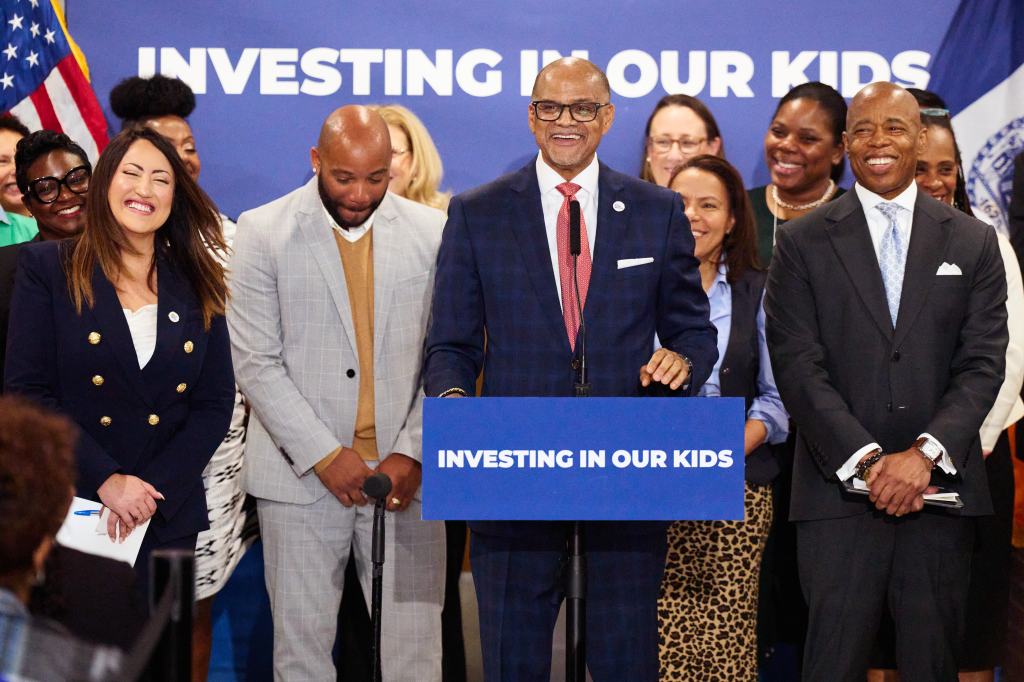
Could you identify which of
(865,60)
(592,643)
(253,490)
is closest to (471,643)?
(253,490)

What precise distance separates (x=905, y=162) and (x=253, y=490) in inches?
90.1

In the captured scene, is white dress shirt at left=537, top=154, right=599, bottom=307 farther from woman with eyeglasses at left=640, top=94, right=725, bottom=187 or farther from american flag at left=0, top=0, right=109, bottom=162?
american flag at left=0, top=0, right=109, bottom=162

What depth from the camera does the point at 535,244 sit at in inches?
139

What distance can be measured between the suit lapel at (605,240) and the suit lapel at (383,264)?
90cm

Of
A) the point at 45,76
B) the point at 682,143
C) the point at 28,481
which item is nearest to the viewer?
the point at 28,481

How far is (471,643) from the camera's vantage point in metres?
5.57

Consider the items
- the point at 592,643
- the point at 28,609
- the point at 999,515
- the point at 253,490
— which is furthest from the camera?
the point at 999,515

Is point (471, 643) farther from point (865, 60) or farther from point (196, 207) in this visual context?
point (865, 60)

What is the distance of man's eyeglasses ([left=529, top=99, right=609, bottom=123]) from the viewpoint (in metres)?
3.53

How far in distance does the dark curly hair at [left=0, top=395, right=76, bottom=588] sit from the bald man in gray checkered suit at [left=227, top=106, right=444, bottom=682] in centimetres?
213

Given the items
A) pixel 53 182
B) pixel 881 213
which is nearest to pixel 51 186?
pixel 53 182

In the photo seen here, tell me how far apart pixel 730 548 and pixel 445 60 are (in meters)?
2.49

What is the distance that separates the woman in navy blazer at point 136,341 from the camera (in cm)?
364

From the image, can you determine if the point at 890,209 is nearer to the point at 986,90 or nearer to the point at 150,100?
the point at 986,90
